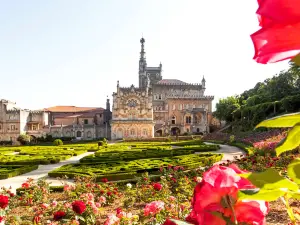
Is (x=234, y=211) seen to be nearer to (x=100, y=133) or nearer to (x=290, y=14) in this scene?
(x=290, y=14)

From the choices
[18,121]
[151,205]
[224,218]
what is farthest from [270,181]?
[18,121]

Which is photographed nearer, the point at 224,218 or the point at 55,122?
the point at 224,218

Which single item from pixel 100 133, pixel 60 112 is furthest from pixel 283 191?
pixel 60 112

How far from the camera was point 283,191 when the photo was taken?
2.22 feet

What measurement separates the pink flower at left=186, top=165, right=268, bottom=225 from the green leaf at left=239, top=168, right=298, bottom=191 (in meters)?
0.05

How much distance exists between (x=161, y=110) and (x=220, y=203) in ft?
181

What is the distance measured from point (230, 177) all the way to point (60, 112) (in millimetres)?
58880

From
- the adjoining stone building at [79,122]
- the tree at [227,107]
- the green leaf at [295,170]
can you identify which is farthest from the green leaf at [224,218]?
the adjoining stone building at [79,122]

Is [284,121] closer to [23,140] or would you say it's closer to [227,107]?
[23,140]

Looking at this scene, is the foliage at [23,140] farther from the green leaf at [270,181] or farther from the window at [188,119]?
the green leaf at [270,181]

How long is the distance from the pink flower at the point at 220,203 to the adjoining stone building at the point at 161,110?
49172mm

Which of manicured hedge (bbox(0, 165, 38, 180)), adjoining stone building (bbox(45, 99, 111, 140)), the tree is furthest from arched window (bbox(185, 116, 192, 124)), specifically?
manicured hedge (bbox(0, 165, 38, 180))

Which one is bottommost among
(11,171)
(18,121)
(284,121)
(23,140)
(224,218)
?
(11,171)

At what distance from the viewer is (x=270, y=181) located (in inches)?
26.4
